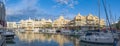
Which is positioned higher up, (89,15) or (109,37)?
(89,15)

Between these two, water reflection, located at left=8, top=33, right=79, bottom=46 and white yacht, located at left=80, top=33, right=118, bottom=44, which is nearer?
white yacht, located at left=80, top=33, right=118, bottom=44

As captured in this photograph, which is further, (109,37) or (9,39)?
(9,39)

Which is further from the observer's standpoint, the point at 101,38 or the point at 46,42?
the point at 46,42

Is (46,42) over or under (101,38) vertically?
under

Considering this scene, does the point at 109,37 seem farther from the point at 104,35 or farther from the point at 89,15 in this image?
the point at 89,15

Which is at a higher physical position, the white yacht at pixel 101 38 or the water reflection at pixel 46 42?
the white yacht at pixel 101 38

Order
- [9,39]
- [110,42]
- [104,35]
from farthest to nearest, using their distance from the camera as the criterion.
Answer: [9,39], [104,35], [110,42]

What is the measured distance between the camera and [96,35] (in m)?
48.8

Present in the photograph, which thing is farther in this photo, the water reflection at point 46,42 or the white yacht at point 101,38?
the water reflection at point 46,42

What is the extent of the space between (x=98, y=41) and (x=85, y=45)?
2769 millimetres

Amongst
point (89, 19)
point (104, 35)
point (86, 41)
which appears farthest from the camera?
point (89, 19)

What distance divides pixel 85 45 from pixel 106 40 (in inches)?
176

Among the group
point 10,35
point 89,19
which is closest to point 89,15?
point 89,19

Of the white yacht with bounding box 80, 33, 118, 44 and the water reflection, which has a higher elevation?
the white yacht with bounding box 80, 33, 118, 44
